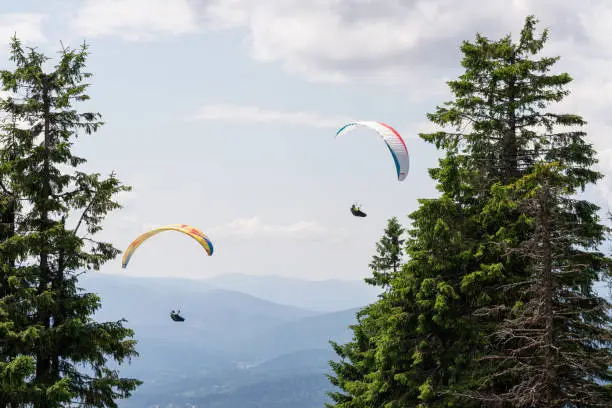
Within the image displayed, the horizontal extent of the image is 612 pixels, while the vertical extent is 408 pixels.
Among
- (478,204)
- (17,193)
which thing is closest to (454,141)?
(478,204)

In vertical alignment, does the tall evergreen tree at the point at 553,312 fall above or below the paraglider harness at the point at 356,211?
below

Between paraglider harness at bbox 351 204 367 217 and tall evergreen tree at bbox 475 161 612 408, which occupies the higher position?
paraglider harness at bbox 351 204 367 217

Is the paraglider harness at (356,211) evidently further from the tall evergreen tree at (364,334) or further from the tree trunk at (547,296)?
the tree trunk at (547,296)

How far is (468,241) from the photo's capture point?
78.1ft

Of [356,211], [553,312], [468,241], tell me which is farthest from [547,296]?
[356,211]

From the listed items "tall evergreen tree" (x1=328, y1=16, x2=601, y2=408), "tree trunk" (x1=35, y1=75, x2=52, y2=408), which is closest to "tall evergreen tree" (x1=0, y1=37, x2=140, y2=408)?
"tree trunk" (x1=35, y1=75, x2=52, y2=408)

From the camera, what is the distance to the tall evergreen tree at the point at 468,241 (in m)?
22.8

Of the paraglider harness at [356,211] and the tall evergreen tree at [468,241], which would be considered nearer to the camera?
the tall evergreen tree at [468,241]

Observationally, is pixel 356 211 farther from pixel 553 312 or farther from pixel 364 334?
pixel 553 312

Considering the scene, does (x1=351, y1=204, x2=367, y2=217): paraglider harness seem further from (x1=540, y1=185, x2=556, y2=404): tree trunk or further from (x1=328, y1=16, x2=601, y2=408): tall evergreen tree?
(x1=540, y1=185, x2=556, y2=404): tree trunk

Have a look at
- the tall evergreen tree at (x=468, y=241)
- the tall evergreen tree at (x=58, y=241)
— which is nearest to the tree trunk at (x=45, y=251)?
the tall evergreen tree at (x=58, y=241)

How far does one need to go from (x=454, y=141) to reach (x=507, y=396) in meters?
10.0

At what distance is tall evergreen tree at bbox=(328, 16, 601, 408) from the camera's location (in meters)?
22.8

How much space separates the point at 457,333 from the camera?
23.5 meters
